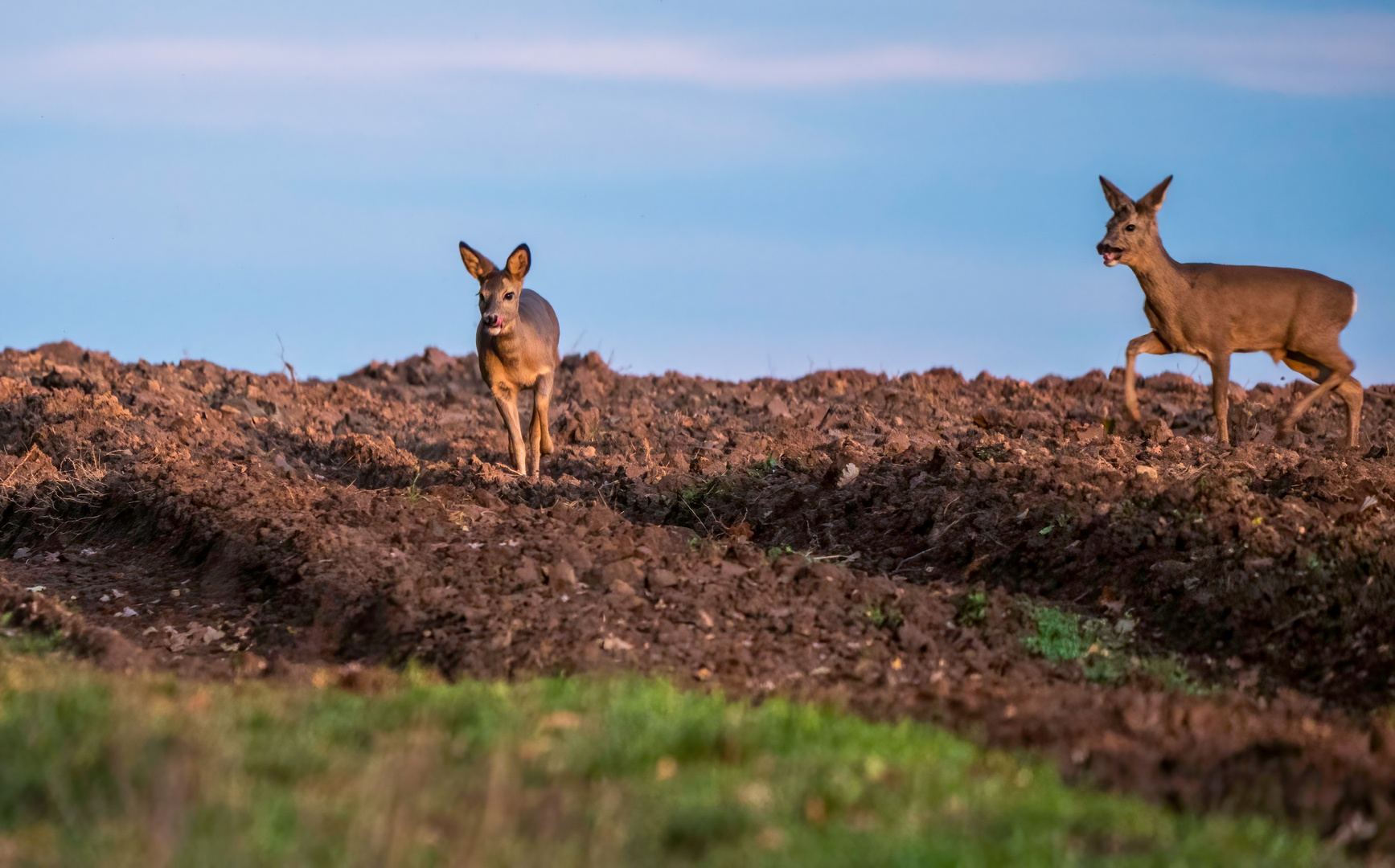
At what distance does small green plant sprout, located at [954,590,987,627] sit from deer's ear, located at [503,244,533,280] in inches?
262

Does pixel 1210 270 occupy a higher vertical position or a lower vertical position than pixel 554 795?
higher

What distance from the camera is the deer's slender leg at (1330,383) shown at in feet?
48.6

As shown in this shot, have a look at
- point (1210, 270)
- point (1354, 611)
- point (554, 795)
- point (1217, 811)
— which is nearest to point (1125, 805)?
point (1217, 811)

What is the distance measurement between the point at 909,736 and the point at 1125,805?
1032mm

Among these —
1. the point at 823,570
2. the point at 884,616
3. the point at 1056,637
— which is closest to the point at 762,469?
the point at 823,570

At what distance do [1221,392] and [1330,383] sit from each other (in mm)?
1461

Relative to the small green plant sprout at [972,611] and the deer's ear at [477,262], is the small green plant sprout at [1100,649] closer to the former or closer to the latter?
the small green plant sprout at [972,611]

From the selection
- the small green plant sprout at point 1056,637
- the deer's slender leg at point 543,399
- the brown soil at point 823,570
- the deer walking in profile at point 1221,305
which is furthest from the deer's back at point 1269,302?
the small green plant sprout at point 1056,637

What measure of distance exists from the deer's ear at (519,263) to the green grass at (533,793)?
28.3ft

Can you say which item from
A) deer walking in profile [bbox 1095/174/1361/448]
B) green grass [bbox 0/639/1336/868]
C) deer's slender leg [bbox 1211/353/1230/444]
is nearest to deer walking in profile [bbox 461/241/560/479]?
deer walking in profile [bbox 1095/174/1361/448]

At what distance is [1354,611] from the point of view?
29.2 ft

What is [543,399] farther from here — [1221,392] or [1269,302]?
[1269,302]

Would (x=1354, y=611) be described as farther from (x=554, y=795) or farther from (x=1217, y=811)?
(x=554, y=795)

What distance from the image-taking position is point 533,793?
463 cm
